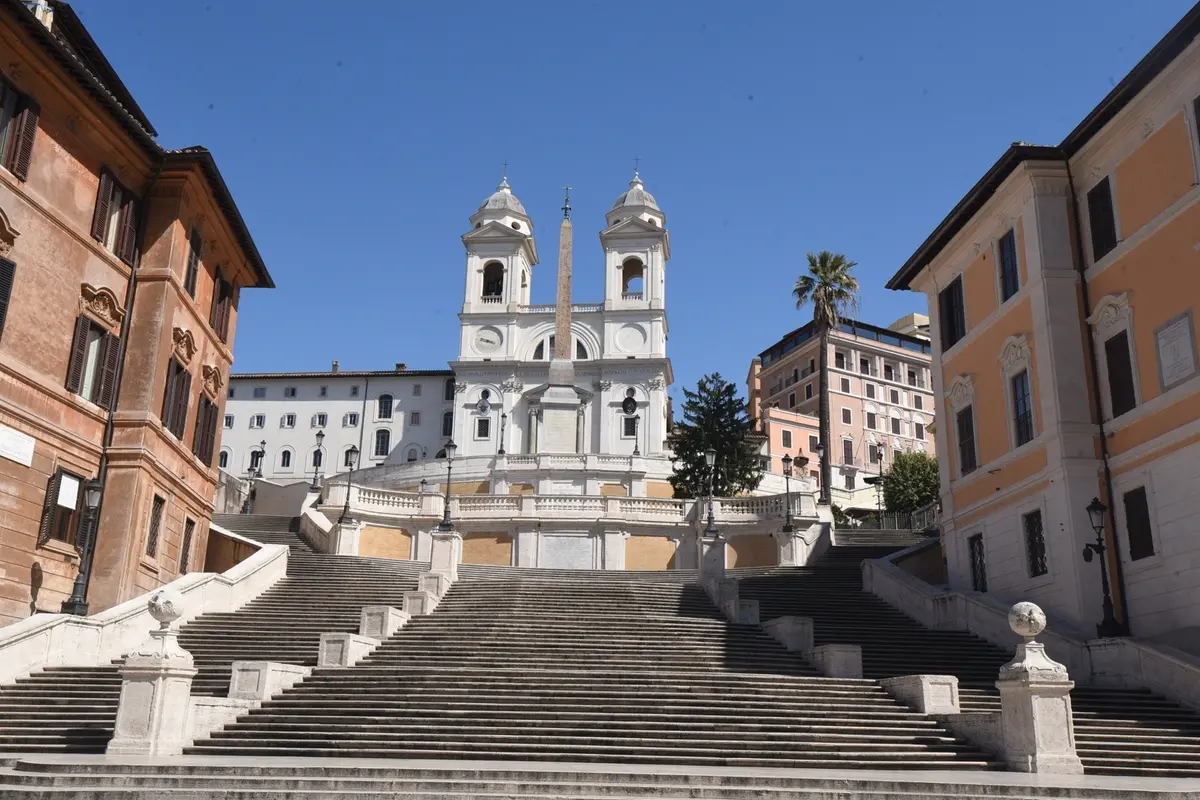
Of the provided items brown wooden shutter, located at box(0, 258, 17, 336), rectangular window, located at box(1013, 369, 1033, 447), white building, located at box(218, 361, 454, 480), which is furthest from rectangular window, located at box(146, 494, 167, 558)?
white building, located at box(218, 361, 454, 480)

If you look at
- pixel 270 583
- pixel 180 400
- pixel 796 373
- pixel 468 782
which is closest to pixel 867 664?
pixel 468 782

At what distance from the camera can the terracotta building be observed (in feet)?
68.5

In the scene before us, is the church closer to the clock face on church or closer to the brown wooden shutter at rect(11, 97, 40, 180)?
the clock face on church

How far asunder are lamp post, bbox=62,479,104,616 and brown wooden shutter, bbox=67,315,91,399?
2125 millimetres

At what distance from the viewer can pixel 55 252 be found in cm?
2228

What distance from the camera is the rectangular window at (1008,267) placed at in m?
26.2

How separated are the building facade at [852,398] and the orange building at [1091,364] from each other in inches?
2673

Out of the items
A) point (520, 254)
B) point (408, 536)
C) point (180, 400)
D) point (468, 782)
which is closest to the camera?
point (468, 782)

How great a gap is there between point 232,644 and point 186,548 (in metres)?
7.55

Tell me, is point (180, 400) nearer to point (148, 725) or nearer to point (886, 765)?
point (148, 725)

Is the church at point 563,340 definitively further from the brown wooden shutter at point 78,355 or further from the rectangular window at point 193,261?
the brown wooden shutter at point 78,355

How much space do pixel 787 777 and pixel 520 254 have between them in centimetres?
7915

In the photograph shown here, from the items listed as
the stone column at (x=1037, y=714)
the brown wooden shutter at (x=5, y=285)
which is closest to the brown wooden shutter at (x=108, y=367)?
the brown wooden shutter at (x=5, y=285)

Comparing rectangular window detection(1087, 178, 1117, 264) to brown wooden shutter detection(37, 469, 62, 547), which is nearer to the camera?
brown wooden shutter detection(37, 469, 62, 547)
